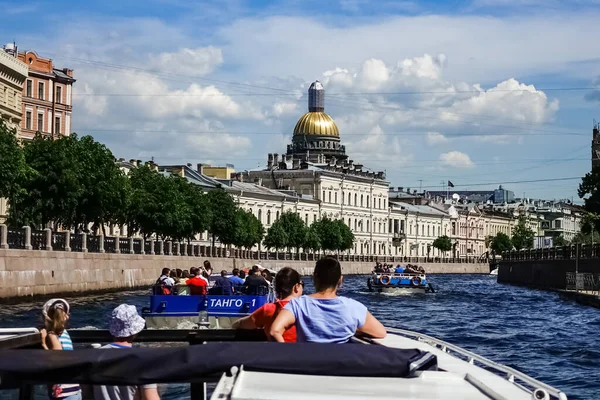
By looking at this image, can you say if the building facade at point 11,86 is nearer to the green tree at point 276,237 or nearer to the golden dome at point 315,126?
the green tree at point 276,237

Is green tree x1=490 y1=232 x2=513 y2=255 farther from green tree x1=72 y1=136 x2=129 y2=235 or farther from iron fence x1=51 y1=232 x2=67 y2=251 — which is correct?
iron fence x1=51 y1=232 x2=67 y2=251

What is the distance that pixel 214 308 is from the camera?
21766mm

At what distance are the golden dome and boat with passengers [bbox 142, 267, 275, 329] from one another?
Result: 14843 centimetres

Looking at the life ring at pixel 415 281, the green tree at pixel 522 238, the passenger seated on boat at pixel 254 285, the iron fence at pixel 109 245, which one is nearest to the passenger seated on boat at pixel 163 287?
the passenger seated on boat at pixel 254 285

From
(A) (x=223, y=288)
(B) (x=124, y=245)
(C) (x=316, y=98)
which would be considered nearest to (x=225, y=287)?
(A) (x=223, y=288)

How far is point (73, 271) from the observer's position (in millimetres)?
49062

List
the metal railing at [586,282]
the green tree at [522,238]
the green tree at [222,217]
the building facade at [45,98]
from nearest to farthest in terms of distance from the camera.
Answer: the metal railing at [586,282] < the building facade at [45,98] < the green tree at [222,217] < the green tree at [522,238]

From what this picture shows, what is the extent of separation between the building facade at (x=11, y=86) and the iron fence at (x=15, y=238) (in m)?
20.9

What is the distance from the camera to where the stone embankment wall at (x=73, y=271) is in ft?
135

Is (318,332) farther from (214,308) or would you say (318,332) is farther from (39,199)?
(39,199)

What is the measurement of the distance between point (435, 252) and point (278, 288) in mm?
163842

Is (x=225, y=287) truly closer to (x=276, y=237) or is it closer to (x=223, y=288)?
(x=223, y=288)

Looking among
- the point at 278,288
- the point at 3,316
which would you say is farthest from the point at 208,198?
the point at 278,288

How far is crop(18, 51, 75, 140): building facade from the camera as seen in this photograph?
8125cm
